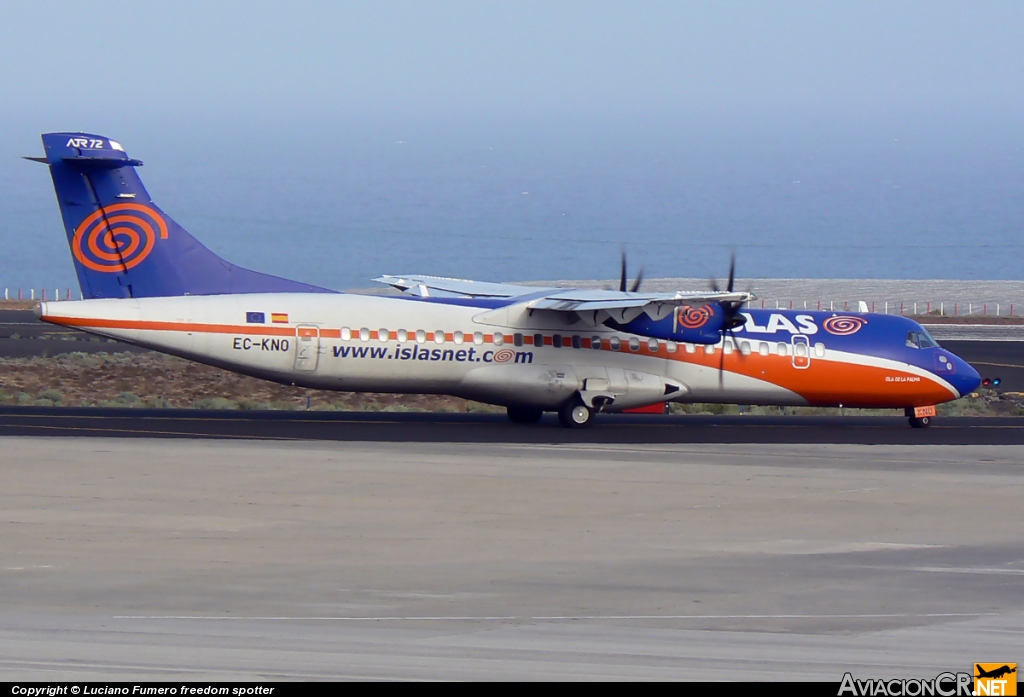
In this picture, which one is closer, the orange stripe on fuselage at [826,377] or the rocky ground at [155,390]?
the orange stripe on fuselage at [826,377]

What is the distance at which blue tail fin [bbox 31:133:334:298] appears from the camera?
27.4 m

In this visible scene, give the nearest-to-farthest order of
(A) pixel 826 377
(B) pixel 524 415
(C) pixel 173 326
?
(C) pixel 173 326 < (B) pixel 524 415 < (A) pixel 826 377

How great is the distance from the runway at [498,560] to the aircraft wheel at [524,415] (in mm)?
3932

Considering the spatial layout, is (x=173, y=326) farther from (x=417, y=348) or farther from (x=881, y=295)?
(x=881, y=295)

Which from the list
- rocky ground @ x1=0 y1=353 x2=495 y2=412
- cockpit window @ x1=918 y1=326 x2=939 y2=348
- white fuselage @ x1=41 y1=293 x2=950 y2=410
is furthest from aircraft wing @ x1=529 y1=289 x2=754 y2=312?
rocky ground @ x1=0 y1=353 x2=495 y2=412

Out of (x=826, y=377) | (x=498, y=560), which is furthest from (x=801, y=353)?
(x=498, y=560)

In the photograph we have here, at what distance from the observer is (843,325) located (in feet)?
103

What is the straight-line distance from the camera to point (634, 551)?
1678 centimetres

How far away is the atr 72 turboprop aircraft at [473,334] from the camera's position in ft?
89.9

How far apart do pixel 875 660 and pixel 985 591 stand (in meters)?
4.26

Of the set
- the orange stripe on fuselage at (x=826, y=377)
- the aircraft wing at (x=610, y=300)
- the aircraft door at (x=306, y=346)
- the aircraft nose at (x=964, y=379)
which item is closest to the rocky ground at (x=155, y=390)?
the aircraft wing at (x=610, y=300)

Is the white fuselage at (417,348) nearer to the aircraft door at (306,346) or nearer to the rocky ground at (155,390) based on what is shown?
the aircraft door at (306,346)

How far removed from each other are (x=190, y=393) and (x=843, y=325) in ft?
63.3

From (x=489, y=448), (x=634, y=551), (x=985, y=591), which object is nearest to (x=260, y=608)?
(x=634, y=551)
